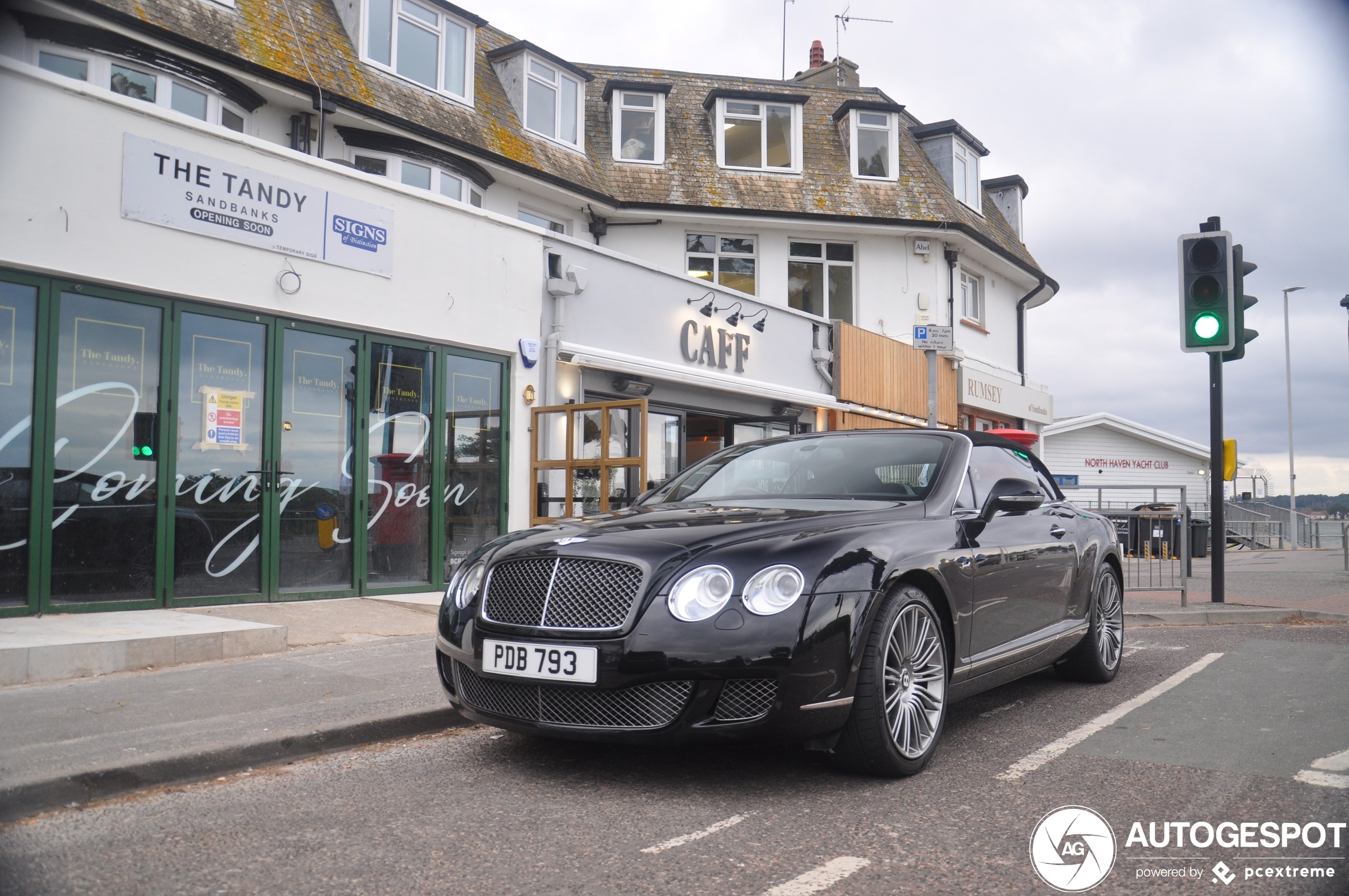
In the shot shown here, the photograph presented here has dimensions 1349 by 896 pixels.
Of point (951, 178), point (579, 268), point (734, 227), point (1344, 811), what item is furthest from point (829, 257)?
point (1344, 811)

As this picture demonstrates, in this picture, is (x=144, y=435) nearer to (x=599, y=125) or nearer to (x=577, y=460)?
(x=577, y=460)

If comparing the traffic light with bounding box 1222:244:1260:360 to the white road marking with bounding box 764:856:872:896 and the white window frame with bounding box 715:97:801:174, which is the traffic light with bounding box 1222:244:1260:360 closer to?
the white road marking with bounding box 764:856:872:896

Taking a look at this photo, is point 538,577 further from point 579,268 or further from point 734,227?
point 734,227

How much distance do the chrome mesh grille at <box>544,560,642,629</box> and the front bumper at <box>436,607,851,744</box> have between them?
75mm

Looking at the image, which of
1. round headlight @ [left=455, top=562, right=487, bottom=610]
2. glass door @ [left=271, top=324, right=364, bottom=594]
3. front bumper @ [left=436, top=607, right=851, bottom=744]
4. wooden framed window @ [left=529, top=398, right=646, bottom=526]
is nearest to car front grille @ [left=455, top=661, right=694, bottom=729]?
front bumper @ [left=436, top=607, right=851, bottom=744]

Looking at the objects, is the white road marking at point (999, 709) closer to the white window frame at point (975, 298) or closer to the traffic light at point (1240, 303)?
the traffic light at point (1240, 303)

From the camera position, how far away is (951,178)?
22.0 m

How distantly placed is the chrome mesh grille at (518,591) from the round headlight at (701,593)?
1.82 feet

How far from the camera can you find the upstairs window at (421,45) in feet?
47.0

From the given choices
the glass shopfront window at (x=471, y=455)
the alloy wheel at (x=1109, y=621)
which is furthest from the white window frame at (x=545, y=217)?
the alloy wheel at (x=1109, y=621)

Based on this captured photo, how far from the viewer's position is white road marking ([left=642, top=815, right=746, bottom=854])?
3.29 meters

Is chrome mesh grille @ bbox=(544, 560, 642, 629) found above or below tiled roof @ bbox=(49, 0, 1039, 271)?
below

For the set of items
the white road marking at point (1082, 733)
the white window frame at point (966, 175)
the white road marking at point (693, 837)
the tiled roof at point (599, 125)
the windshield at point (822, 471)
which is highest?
the white window frame at point (966, 175)

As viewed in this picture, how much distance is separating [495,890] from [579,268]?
10.0 m
